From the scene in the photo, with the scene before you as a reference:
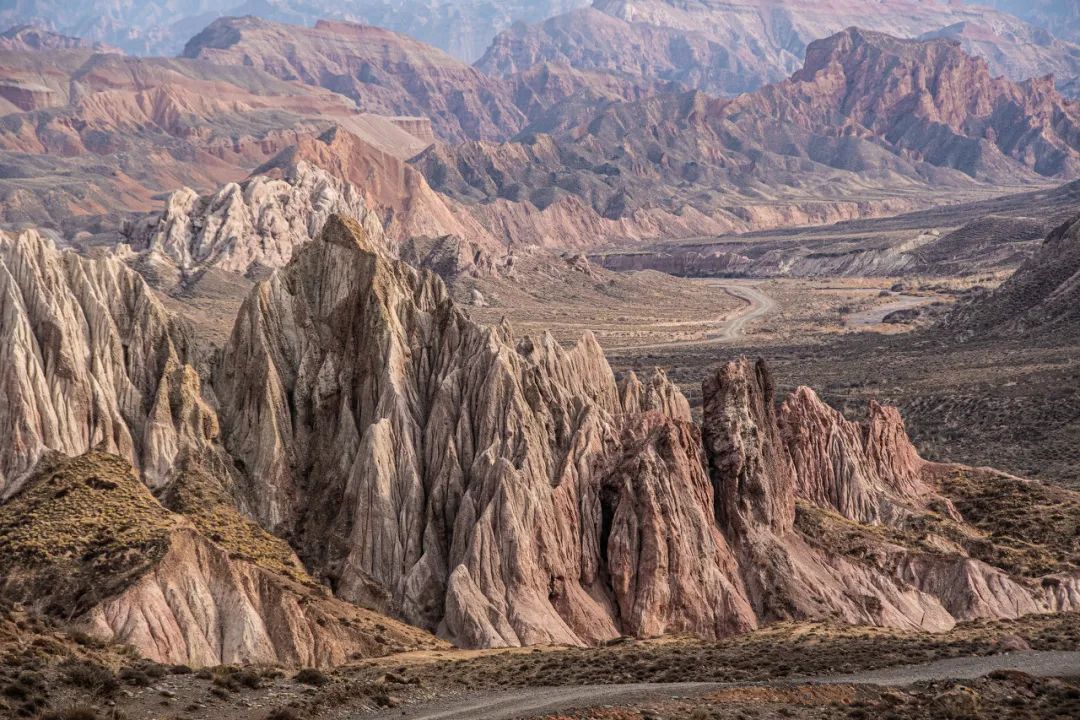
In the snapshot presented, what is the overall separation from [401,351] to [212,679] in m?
24.4

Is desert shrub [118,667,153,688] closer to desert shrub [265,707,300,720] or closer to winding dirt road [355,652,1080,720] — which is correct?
desert shrub [265,707,300,720]

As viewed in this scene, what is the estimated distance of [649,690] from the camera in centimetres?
3375

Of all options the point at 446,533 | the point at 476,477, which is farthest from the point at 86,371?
the point at 476,477

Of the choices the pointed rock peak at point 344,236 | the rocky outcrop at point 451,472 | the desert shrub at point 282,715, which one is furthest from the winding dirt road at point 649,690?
the pointed rock peak at point 344,236

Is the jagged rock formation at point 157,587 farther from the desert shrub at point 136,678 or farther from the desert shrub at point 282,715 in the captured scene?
the desert shrub at point 282,715

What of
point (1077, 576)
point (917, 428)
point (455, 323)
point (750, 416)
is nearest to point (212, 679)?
point (455, 323)

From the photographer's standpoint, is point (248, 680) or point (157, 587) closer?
point (248, 680)

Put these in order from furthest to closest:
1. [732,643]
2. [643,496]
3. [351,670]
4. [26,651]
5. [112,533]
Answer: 1. [643,496]
2. [732,643]
3. [112,533]
4. [351,670]
5. [26,651]

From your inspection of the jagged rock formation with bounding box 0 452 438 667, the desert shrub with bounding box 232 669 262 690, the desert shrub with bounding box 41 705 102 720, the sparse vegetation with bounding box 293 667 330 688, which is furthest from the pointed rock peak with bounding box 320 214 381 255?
the desert shrub with bounding box 41 705 102 720

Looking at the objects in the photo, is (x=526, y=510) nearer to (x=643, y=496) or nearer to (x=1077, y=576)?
(x=643, y=496)

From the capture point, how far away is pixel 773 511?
53719mm

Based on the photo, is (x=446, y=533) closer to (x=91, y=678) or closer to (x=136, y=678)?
(x=136, y=678)

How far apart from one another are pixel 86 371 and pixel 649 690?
27.6 meters

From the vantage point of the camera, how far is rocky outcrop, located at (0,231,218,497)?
4688 cm
